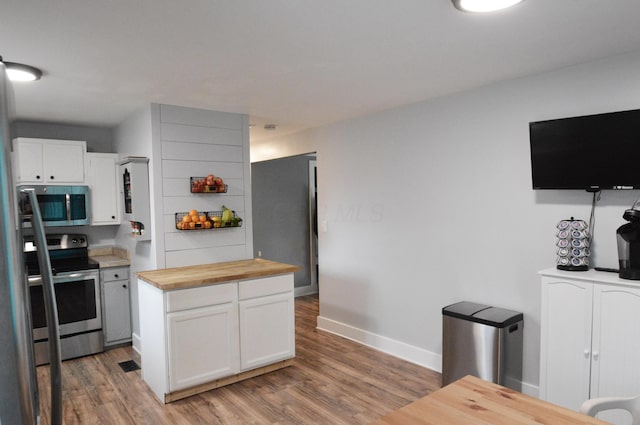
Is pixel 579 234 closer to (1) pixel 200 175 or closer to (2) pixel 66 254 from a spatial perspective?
(1) pixel 200 175

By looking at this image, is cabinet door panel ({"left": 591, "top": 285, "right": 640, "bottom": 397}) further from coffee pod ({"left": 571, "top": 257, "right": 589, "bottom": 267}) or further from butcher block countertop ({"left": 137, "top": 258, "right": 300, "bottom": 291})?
butcher block countertop ({"left": 137, "top": 258, "right": 300, "bottom": 291})

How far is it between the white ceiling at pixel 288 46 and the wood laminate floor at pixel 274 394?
2.01 metres

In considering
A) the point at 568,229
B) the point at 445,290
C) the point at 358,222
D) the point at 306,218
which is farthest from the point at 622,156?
the point at 306,218

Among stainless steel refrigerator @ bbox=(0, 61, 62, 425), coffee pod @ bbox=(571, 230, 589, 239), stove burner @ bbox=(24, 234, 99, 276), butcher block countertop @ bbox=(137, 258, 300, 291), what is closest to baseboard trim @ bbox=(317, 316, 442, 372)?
butcher block countertop @ bbox=(137, 258, 300, 291)

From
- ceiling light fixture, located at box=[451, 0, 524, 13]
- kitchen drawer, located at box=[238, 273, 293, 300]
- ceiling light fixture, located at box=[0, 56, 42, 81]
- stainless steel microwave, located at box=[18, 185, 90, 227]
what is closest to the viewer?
ceiling light fixture, located at box=[451, 0, 524, 13]

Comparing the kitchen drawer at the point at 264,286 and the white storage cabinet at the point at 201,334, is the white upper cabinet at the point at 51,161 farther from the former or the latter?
the kitchen drawer at the point at 264,286

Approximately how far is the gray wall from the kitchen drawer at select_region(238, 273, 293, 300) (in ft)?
7.90

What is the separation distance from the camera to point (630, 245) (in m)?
2.35

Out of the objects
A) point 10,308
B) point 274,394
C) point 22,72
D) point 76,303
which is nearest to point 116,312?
point 76,303

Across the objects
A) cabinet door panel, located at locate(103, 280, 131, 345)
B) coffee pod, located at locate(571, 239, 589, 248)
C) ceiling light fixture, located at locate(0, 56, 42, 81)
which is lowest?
cabinet door panel, located at locate(103, 280, 131, 345)

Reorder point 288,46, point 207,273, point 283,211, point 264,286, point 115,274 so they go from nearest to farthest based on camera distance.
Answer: point 288,46 < point 207,273 < point 264,286 < point 115,274 < point 283,211

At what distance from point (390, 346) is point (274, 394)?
4.40 ft

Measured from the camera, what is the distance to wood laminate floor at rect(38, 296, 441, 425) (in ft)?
9.37

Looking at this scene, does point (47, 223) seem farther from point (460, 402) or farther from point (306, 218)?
point (460, 402)
